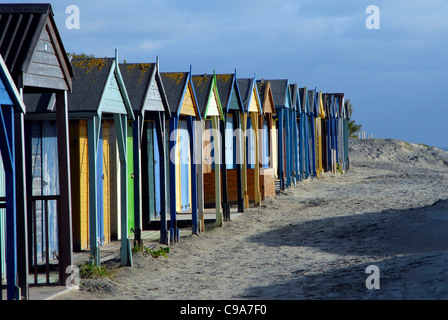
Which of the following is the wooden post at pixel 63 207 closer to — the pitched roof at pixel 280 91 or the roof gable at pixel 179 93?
the roof gable at pixel 179 93

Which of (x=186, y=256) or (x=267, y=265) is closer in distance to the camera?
(x=267, y=265)

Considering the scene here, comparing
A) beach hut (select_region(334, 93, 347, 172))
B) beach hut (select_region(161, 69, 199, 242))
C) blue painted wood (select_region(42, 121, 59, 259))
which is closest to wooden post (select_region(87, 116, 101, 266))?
blue painted wood (select_region(42, 121, 59, 259))

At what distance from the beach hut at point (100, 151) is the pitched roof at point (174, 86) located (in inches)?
46.9

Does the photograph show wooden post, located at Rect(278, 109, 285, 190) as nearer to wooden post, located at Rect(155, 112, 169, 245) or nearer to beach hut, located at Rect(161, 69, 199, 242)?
beach hut, located at Rect(161, 69, 199, 242)

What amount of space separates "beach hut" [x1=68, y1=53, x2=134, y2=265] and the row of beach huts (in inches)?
0.7

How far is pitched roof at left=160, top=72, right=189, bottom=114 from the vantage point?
38.8 feet

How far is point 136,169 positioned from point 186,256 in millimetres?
1777

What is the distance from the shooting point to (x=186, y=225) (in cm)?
1443

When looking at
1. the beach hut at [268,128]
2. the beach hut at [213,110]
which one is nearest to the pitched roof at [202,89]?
the beach hut at [213,110]

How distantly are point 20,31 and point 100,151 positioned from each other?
16.3ft

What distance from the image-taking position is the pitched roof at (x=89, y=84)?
8891 mm
